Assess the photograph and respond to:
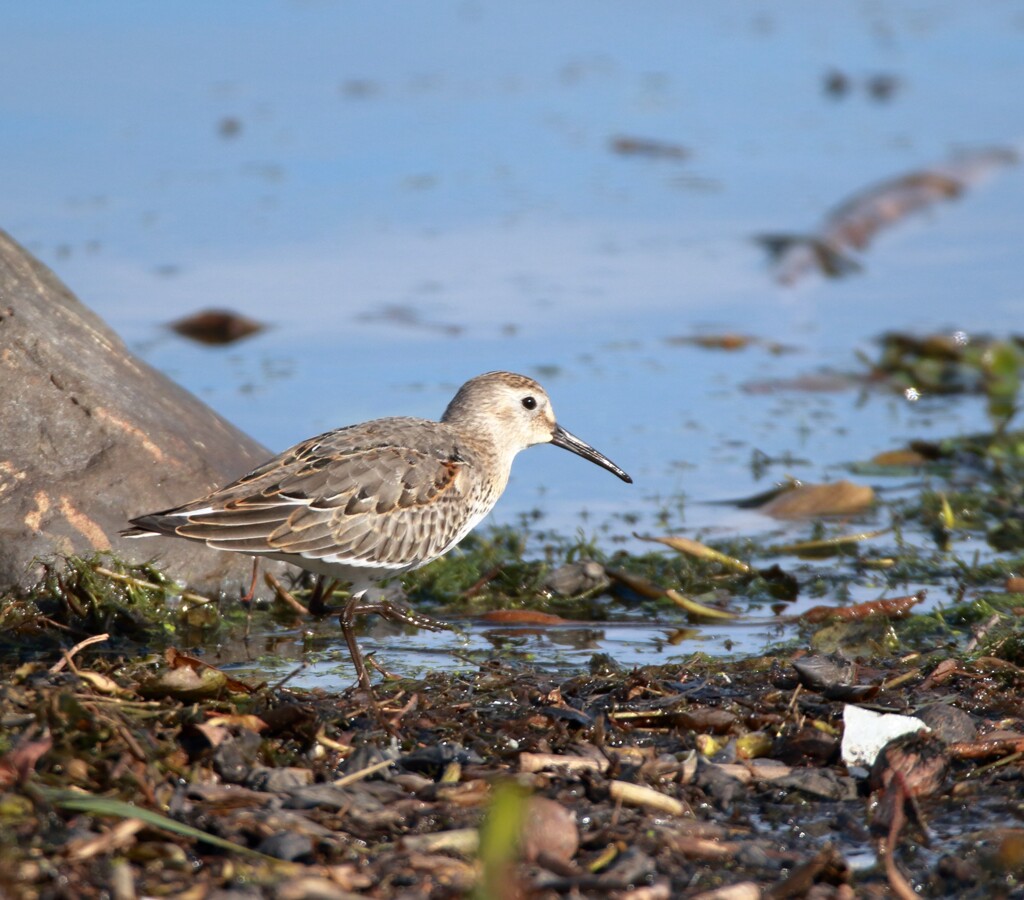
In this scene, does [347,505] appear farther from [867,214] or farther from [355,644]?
[867,214]

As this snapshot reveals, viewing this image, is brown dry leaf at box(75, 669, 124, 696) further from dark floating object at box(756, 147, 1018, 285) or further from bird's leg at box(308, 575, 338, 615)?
dark floating object at box(756, 147, 1018, 285)

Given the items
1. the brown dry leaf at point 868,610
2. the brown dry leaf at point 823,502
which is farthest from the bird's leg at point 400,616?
the brown dry leaf at point 823,502

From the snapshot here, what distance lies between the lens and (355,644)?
6102mm

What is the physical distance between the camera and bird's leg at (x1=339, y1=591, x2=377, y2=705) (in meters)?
5.80

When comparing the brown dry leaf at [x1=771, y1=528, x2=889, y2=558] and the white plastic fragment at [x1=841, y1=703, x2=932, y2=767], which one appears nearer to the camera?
the white plastic fragment at [x1=841, y1=703, x2=932, y2=767]

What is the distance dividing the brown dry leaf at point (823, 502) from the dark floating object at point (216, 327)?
4108 millimetres

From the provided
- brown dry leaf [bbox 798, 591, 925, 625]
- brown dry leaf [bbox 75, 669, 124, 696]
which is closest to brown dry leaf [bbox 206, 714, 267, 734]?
brown dry leaf [bbox 75, 669, 124, 696]

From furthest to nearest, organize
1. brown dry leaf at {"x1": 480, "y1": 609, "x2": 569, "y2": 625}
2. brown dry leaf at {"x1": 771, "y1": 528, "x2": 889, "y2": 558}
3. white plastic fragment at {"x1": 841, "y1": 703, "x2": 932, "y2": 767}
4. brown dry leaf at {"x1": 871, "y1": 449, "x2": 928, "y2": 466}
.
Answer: brown dry leaf at {"x1": 871, "y1": 449, "x2": 928, "y2": 466} → brown dry leaf at {"x1": 771, "y1": 528, "x2": 889, "y2": 558} → brown dry leaf at {"x1": 480, "y1": 609, "x2": 569, "y2": 625} → white plastic fragment at {"x1": 841, "y1": 703, "x2": 932, "y2": 767}

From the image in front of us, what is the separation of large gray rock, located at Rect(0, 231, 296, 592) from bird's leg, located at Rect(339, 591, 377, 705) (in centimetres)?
96

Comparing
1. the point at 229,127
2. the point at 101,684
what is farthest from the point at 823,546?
the point at 229,127

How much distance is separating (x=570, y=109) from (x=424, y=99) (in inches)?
55.5

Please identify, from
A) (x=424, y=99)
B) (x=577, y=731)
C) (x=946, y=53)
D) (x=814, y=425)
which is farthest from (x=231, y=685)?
(x=946, y=53)

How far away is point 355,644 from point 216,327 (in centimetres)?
530

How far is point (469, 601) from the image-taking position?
7410 millimetres
